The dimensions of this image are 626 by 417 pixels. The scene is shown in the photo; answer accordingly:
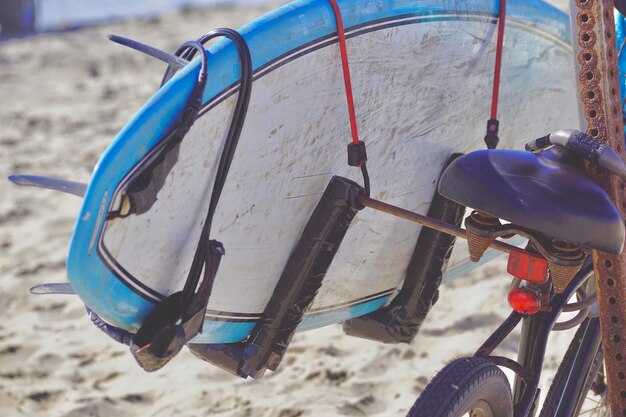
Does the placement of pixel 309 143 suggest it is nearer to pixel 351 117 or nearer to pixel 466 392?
pixel 351 117

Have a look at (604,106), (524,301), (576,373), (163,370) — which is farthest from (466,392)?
(163,370)

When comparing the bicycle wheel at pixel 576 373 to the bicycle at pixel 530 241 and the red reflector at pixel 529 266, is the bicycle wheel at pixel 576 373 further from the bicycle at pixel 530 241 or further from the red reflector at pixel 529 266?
the red reflector at pixel 529 266

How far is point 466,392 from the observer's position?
71.4 inches

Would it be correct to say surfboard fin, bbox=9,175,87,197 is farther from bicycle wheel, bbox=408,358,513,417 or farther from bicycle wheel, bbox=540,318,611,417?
bicycle wheel, bbox=540,318,611,417

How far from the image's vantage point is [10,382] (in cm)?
349

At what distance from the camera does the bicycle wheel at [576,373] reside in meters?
2.20

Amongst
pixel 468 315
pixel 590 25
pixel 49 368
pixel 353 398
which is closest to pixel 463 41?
pixel 590 25

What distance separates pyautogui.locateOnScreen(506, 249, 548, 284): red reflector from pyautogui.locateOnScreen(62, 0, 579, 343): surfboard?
1.74 feet

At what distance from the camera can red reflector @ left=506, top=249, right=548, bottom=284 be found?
72.1 inches

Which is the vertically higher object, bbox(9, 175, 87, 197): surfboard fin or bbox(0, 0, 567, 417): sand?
bbox(9, 175, 87, 197): surfboard fin

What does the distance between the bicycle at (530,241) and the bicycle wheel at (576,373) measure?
0.14 m

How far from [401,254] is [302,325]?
0.33 m

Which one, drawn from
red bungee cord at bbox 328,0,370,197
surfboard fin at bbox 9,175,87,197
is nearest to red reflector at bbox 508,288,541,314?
red bungee cord at bbox 328,0,370,197

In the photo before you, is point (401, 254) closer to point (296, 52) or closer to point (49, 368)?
point (296, 52)
